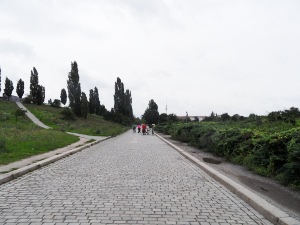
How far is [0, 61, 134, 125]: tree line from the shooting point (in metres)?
79.9

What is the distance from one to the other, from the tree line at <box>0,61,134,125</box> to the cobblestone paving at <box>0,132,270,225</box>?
64058mm

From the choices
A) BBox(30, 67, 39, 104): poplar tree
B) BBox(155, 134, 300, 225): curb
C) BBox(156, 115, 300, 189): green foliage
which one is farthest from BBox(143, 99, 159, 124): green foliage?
BBox(155, 134, 300, 225): curb

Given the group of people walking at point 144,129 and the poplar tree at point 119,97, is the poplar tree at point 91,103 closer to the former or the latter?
the poplar tree at point 119,97

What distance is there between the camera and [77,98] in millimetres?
81188

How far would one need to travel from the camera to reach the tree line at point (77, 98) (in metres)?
79.9

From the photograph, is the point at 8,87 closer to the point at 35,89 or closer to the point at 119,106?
the point at 35,89

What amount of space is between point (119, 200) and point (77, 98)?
3034 inches

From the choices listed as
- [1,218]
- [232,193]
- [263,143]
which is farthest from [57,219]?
[263,143]

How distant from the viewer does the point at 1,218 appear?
5109 millimetres

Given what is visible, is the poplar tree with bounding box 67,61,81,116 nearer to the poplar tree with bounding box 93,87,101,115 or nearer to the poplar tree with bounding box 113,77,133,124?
the poplar tree with bounding box 113,77,133,124

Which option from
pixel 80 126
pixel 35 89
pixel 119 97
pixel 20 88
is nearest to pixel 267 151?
pixel 80 126

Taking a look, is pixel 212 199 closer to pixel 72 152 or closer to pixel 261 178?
pixel 261 178

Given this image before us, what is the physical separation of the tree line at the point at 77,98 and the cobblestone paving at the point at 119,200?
64058 mm

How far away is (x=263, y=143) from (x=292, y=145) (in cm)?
228
